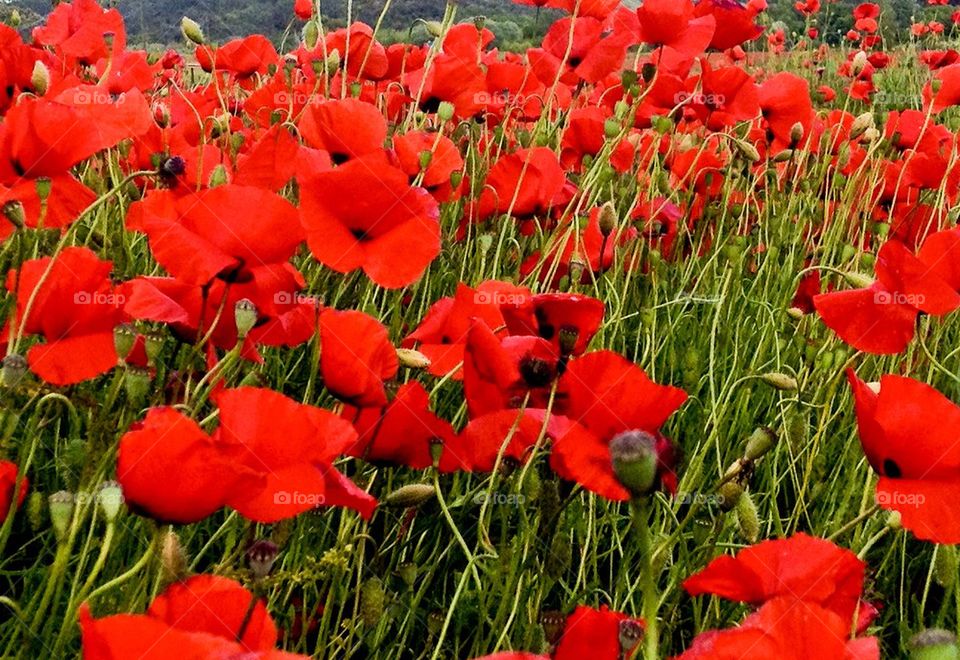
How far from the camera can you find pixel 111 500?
2.23 feet

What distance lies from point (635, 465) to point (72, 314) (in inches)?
29.6

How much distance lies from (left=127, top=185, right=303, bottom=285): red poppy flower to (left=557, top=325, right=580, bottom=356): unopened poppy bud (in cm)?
29

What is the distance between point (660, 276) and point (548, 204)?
53 centimetres

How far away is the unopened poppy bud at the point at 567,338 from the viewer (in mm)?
981

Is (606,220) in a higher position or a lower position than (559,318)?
lower

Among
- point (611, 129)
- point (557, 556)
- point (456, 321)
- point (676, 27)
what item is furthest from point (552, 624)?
point (676, 27)

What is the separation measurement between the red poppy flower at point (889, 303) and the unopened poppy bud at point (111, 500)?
0.90 meters

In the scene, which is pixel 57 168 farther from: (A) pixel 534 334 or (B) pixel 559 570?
(B) pixel 559 570

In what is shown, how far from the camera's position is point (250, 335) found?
1.08m

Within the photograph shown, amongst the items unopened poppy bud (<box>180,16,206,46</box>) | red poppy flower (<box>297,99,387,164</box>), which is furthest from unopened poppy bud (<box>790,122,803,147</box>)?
unopened poppy bud (<box>180,16,206,46</box>)

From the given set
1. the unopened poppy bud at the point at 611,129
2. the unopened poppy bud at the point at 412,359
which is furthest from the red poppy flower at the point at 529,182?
the unopened poppy bud at the point at 412,359

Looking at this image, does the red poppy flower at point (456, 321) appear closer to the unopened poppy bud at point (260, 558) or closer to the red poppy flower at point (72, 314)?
the red poppy flower at point (72, 314)

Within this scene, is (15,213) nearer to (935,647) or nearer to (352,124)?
(352,124)

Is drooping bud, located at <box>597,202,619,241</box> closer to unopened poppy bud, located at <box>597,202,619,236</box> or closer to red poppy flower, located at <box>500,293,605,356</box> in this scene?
unopened poppy bud, located at <box>597,202,619,236</box>
